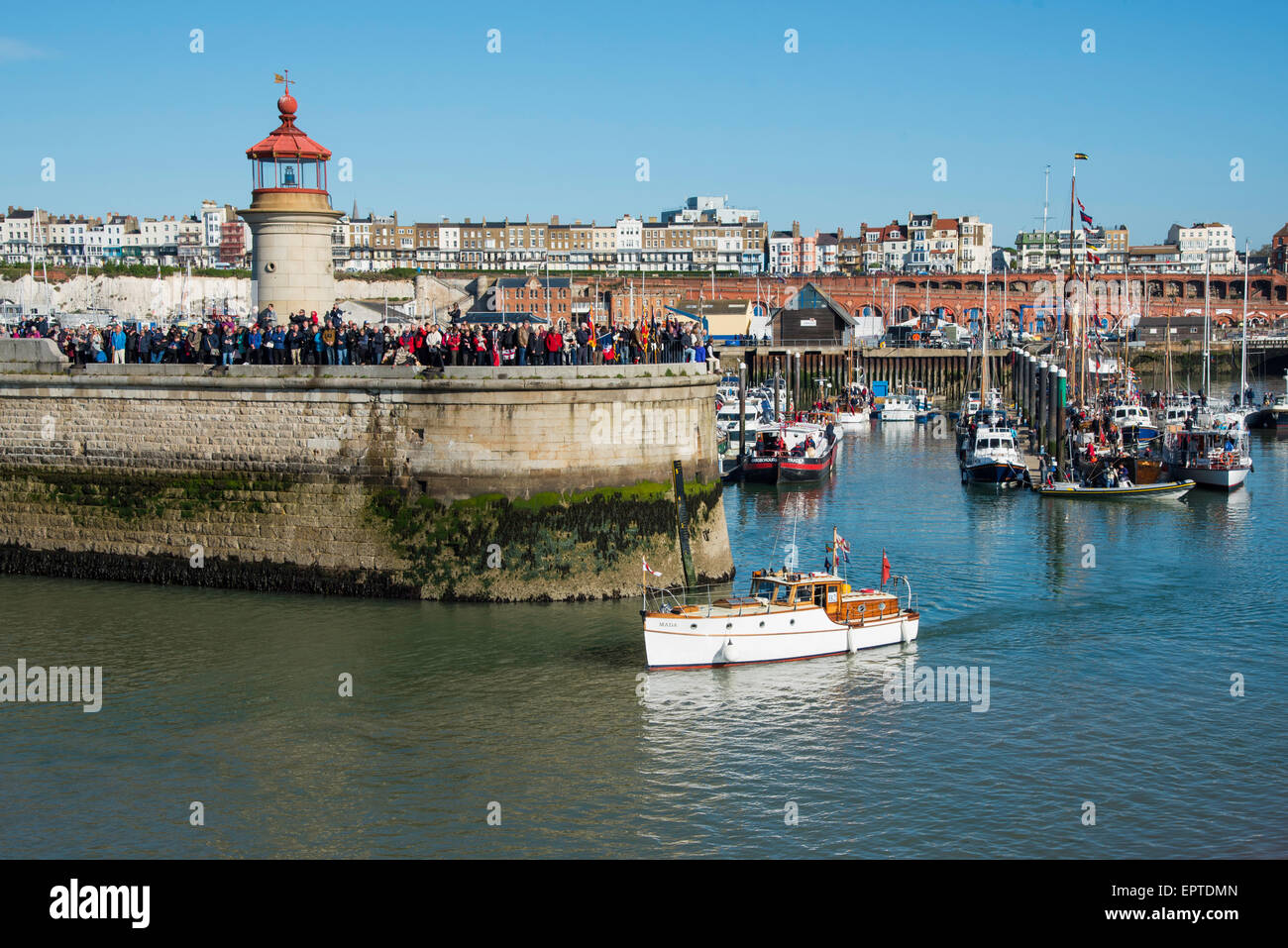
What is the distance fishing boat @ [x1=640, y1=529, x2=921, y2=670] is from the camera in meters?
22.6

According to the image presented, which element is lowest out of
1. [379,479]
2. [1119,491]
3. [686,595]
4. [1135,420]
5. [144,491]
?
[686,595]

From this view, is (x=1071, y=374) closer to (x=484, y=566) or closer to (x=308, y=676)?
(x=484, y=566)

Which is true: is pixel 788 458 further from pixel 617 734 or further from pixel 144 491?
pixel 617 734

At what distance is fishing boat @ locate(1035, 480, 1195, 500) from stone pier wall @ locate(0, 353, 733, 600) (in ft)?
63.6

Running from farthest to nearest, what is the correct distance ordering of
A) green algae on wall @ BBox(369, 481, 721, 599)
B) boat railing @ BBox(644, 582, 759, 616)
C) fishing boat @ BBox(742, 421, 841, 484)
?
fishing boat @ BBox(742, 421, 841, 484) < green algae on wall @ BBox(369, 481, 721, 599) < boat railing @ BBox(644, 582, 759, 616)

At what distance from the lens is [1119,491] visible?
43594 millimetres

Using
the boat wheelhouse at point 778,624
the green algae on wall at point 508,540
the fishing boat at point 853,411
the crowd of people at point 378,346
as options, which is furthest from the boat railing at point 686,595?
the fishing boat at point 853,411

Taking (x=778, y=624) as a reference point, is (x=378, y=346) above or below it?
above

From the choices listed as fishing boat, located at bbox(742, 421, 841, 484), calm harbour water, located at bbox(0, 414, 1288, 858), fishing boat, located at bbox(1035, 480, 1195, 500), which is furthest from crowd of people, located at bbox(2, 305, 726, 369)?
fishing boat, located at bbox(1035, 480, 1195, 500)

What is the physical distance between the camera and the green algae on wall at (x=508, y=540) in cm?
2614

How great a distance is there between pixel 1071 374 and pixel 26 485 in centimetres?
4768

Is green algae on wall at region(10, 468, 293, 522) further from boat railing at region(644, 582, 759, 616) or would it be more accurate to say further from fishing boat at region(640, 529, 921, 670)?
fishing boat at region(640, 529, 921, 670)

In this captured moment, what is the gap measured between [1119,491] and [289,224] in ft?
91.3

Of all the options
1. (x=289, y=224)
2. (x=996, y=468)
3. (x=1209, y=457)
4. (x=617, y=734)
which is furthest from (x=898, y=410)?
(x=617, y=734)
